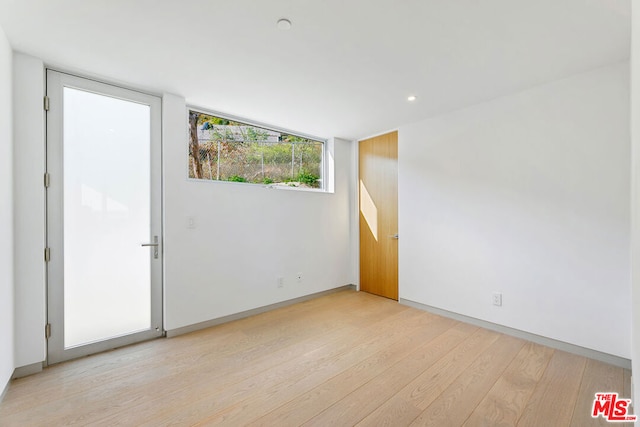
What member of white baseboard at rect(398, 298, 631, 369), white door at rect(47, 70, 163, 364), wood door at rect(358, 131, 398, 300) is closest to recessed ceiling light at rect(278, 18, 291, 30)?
white door at rect(47, 70, 163, 364)

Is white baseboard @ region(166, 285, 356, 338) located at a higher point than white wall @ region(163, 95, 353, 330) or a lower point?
lower

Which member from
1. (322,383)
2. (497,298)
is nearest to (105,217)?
(322,383)

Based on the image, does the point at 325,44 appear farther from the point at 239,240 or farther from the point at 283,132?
the point at 239,240

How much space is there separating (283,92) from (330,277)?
2659 millimetres

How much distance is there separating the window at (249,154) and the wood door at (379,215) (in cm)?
76

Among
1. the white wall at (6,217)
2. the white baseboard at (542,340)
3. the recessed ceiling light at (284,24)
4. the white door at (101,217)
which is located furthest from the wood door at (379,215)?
the white wall at (6,217)

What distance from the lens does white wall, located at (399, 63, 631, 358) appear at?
6.88 ft

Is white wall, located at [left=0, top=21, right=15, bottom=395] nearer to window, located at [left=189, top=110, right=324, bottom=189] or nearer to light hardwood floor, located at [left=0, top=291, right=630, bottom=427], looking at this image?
light hardwood floor, located at [left=0, top=291, right=630, bottom=427]

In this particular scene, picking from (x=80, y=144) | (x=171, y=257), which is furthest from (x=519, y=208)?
(x=80, y=144)

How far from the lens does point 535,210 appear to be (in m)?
2.46

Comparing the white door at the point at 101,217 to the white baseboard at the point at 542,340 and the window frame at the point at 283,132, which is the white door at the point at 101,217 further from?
the white baseboard at the point at 542,340

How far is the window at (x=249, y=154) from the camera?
9.90ft

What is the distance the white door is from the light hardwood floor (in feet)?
0.81

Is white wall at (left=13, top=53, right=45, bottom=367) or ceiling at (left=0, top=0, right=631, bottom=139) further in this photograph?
white wall at (left=13, top=53, right=45, bottom=367)
